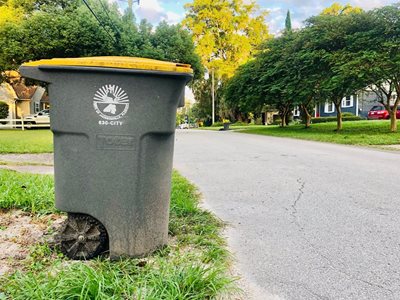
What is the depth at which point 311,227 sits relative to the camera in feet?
11.6

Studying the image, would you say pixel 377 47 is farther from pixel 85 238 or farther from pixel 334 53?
pixel 85 238

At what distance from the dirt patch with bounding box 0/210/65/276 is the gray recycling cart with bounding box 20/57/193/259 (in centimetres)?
39

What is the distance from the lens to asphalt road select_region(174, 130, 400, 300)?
2.35 metres

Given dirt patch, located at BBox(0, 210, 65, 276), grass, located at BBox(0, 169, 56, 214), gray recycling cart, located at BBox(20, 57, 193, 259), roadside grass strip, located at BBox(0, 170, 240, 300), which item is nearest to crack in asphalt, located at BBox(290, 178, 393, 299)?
roadside grass strip, located at BBox(0, 170, 240, 300)

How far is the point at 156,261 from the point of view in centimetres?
248

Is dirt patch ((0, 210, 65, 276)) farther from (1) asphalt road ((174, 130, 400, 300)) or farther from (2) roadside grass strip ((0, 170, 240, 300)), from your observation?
(1) asphalt road ((174, 130, 400, 300))

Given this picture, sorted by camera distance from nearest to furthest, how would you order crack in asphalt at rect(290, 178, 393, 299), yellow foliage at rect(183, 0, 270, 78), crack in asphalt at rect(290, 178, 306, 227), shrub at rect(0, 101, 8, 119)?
crack in asphalt at rect(290, 178, 393, 299) < crack in asphalt at rect(290, 178, 306, 227) < shrub at rect(0, 101, 8, 119) < yellow foliage at rect(183, 0, 270, 78)

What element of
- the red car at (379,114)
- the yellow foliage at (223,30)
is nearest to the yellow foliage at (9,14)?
the yellow foliage at (223,30)

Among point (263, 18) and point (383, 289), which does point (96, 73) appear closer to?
point (383, 289)

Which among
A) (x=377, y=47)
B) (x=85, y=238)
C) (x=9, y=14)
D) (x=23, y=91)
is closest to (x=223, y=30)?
(x=9, y=14)

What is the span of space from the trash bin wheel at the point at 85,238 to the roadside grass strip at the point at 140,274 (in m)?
0.07

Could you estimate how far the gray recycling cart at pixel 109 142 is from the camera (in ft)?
7.85

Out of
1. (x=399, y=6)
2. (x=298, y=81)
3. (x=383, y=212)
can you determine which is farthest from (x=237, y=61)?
(x=383, y=212)

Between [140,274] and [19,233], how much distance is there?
4.64ft
